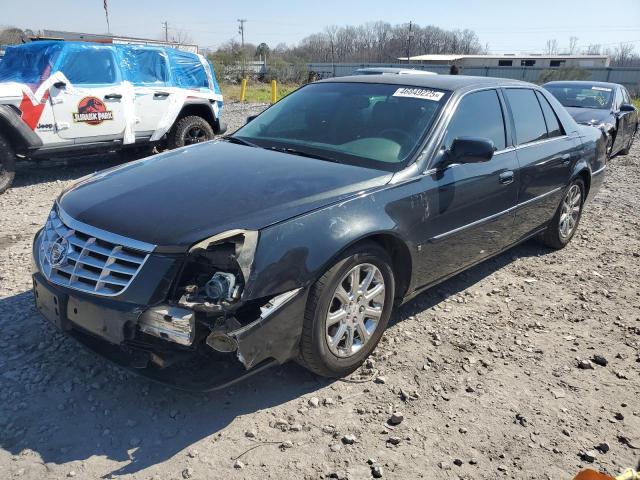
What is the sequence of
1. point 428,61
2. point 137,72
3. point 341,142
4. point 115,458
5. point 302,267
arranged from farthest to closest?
point 428,61, point 137,72, point 341,142, point 302,267, point 115,458

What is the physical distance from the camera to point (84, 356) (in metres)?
3.20

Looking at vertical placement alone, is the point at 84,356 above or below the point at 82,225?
below

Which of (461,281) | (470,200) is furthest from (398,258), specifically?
(461,281)

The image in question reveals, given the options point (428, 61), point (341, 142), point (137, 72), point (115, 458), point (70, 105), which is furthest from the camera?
point (428, 61)

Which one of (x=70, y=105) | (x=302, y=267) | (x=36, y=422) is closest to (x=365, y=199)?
(x=302, y=267)

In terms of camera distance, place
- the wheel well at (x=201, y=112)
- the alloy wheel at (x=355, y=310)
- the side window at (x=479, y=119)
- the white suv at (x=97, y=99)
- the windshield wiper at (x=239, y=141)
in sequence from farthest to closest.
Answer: the wheel well at (x=201, y=112) → the white suv at (x=97, y=99) → the windshield wiper at (x=239, y=141) → the side window at (x=479, y=119) → the alloy wheel at (x=355, y=310)

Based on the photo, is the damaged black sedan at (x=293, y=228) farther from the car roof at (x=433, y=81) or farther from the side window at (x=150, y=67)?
the side window at (x=150, y=67)

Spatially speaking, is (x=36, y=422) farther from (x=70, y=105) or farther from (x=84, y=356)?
(x=70, y=105)

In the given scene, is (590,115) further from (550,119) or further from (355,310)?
(355,310)

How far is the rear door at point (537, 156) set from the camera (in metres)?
4.42

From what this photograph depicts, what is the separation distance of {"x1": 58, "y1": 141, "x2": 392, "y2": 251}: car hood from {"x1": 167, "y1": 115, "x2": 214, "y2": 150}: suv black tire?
5537 millimetres

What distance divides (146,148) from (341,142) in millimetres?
6961

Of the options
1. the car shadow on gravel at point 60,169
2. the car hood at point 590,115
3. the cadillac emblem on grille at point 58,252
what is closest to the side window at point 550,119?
the cadillac emblem on grille at point 58,252

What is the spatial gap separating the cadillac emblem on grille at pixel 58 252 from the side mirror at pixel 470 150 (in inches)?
93.1
